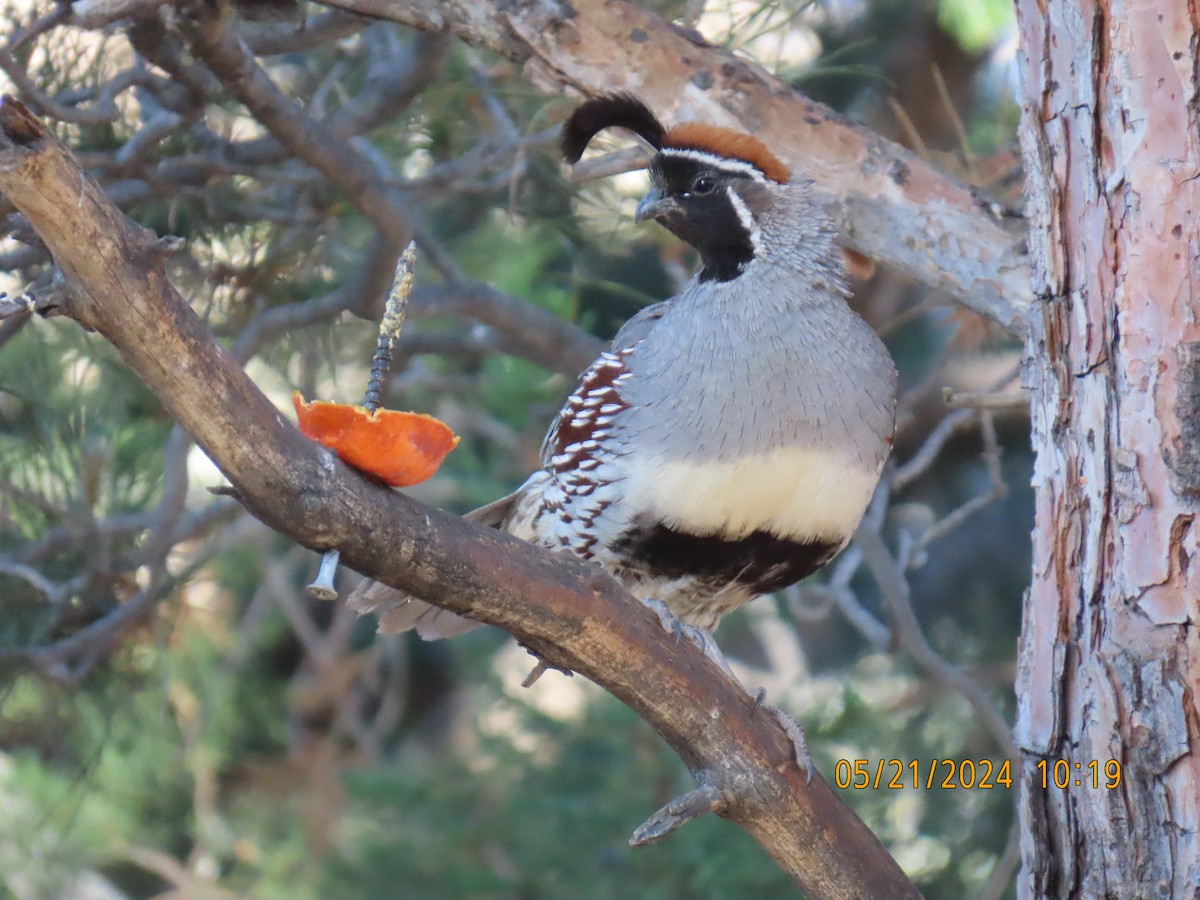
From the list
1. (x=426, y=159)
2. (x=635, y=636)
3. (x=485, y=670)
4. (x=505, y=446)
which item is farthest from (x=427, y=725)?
(x=635, y=636)

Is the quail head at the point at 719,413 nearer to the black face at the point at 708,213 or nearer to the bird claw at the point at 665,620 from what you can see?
the black face at the point at 708,213

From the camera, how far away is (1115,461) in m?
2.28

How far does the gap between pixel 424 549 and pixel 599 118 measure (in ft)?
4.24

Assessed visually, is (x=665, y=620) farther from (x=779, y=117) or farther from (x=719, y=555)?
(x=779, y=117)

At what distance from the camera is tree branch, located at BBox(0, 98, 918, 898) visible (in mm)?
1668

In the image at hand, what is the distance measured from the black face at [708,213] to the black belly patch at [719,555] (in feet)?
2.05

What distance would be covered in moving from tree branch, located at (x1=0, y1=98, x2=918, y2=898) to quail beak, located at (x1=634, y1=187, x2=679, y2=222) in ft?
3.69

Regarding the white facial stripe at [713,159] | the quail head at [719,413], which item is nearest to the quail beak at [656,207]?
the quail head at [719,413]

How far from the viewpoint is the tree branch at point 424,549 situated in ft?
5.47

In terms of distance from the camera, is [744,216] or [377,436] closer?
[377,436]
